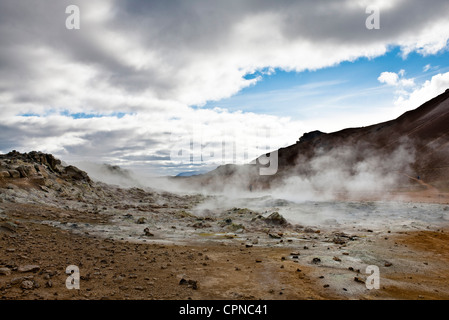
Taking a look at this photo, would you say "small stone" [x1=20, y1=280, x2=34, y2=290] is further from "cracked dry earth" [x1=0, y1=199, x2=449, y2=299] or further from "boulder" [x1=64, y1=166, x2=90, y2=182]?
"boulder" [x1=64, y1=166, x2=90, y2=182]

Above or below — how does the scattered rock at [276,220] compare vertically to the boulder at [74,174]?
below

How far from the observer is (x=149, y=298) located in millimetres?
5016

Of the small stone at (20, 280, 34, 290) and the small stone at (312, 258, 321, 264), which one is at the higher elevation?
the small stone at (20, 280, 34, 290)

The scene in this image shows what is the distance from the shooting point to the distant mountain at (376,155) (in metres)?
40.6

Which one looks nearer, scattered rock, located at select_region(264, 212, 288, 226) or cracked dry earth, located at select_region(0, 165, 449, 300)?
cracked dry earth, located at select_region(0, 165, 449, 300)

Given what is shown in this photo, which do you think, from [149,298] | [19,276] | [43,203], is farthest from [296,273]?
[43,203]

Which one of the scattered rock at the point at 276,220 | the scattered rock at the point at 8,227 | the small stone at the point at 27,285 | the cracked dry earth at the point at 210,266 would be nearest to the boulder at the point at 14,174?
the cracked dry earth at the point at 210,266

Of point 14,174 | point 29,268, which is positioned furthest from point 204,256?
point 14,174

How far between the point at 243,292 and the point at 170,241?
528 centimetres

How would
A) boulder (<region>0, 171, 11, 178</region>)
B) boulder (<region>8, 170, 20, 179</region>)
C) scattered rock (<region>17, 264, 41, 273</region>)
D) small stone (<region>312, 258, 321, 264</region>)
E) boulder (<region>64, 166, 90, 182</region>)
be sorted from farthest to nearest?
boulder (<region>64, 166, 90, 182</region>) → boulder (<region>8, 170, 20, 179</region>) → boulder (<region>0, 171, 11, 178</region>) → small stone (<region>312, 258, 321, 264</region>) → scattered rock (<region>17, 264, 41, 273</region>)

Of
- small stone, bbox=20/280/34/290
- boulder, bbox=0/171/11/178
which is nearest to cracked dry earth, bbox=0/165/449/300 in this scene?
small stone, bbox=20/280/34/290

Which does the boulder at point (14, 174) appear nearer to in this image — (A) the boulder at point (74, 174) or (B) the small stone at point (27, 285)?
(A) the boulder at point (74, 174)

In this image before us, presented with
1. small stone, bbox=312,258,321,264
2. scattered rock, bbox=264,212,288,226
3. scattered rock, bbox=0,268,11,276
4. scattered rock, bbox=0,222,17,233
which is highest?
scattered rock, bbox=0,222,17,233

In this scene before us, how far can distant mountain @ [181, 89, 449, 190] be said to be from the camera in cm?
4059
